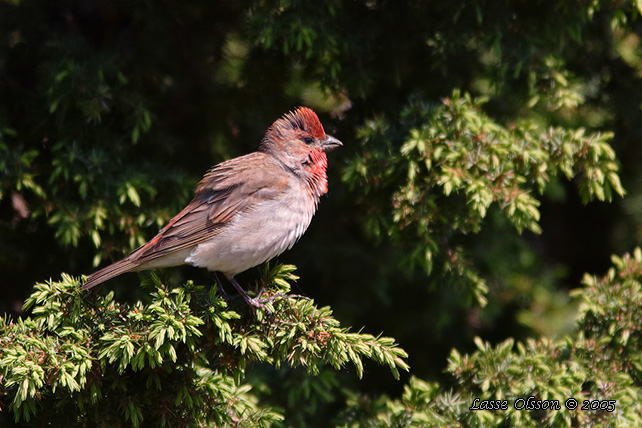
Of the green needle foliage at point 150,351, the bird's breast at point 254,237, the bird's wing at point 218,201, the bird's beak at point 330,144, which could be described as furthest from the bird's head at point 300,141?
the green needle foliage at point 150,351

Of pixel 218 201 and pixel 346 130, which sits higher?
pixel 346 130

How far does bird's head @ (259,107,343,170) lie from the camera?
3549 mm

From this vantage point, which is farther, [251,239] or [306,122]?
[306,122]

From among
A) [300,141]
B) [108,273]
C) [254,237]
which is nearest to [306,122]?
[300,141]

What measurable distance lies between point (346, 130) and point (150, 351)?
6.41ft

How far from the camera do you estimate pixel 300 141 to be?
3.57 metres

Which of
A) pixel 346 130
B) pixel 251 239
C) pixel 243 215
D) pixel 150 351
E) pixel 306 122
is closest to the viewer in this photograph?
pixel 150 351

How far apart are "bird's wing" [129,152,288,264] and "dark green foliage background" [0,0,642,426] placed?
0.22 meters

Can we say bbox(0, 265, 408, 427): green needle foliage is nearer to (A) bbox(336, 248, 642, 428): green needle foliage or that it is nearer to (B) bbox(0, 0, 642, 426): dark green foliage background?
(B) bbox(0, 0, 642, 426): dark green foliage background

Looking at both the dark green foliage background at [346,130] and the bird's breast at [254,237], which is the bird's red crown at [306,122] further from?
the bird's breast at [254,237]

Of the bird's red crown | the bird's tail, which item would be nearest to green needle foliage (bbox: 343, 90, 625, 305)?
the bird's red crown

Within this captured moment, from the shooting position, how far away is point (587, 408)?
10.3ft

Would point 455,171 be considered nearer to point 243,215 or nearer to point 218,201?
point 243,215

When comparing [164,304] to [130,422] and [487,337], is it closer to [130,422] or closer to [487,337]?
[130,422]
